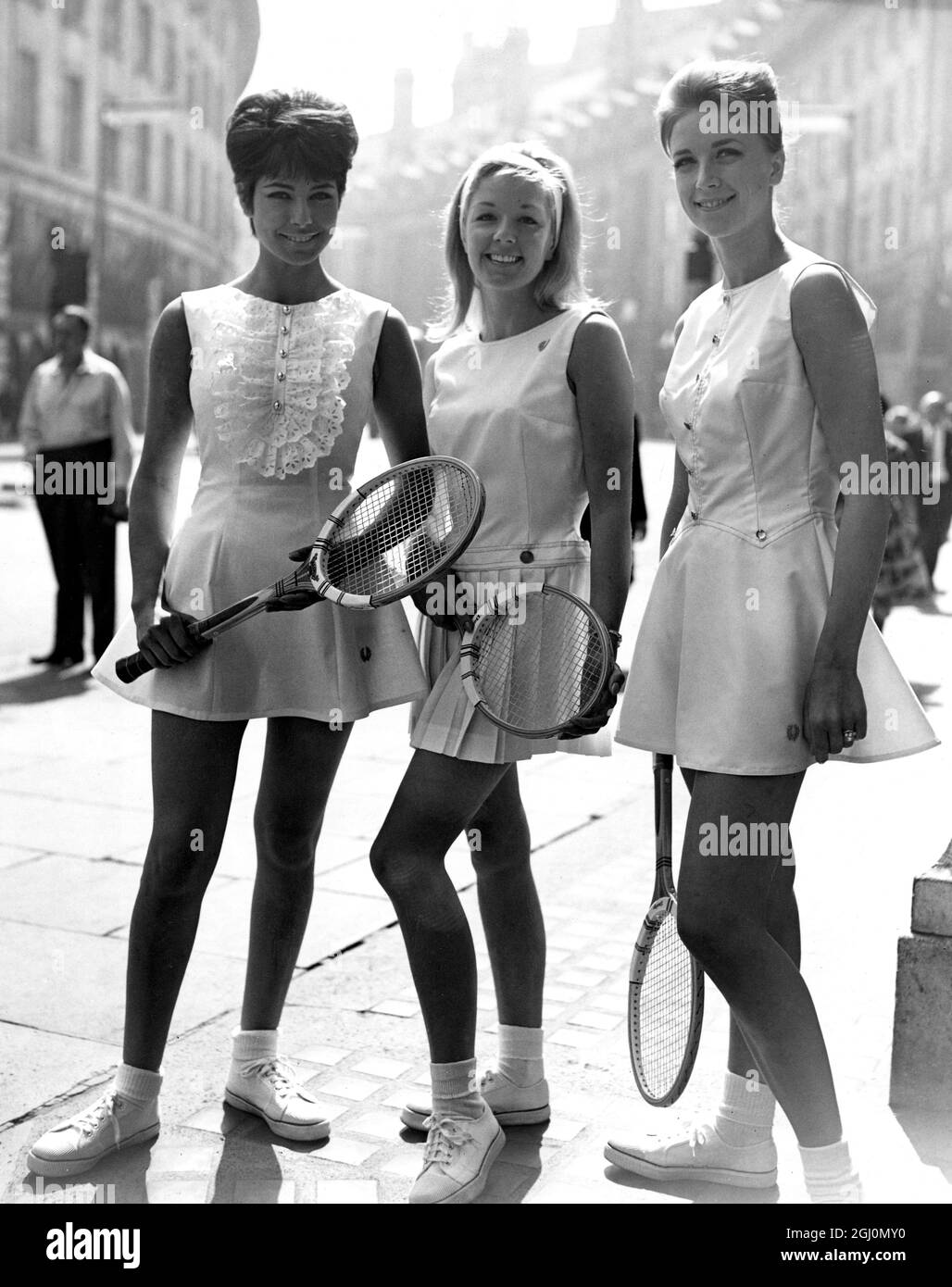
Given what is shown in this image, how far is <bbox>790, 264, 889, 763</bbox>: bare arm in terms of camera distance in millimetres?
2350

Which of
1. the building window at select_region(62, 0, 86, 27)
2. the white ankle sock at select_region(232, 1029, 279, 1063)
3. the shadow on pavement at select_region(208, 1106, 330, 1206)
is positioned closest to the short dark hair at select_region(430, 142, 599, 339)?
the white ankle sock at select_region(232, 1029, 279, 1063)

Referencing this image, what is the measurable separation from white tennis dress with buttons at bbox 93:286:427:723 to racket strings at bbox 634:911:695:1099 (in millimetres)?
634

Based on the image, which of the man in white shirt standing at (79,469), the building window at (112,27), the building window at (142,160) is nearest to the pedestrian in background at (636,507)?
the man in white shirt standing at (79,469)

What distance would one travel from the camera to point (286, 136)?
2717mm

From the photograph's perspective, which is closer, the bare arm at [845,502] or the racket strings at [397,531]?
the bare arm at [845,502]

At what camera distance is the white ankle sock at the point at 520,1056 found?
3104 millimetres

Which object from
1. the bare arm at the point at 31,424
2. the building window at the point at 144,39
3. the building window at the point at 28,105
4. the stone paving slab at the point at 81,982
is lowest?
the stone paving slab at the point at 81,982

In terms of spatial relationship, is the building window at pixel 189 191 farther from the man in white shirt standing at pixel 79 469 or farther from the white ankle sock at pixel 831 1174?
the white ankle sock at pixel 831 1174

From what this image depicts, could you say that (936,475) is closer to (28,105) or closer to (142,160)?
(28,105)

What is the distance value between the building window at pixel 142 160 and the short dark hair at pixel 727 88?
32399 millimetres

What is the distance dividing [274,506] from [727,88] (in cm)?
104

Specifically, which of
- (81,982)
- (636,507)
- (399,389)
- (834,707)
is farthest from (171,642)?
(636,507)

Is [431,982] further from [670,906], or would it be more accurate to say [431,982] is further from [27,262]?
[27,262]
